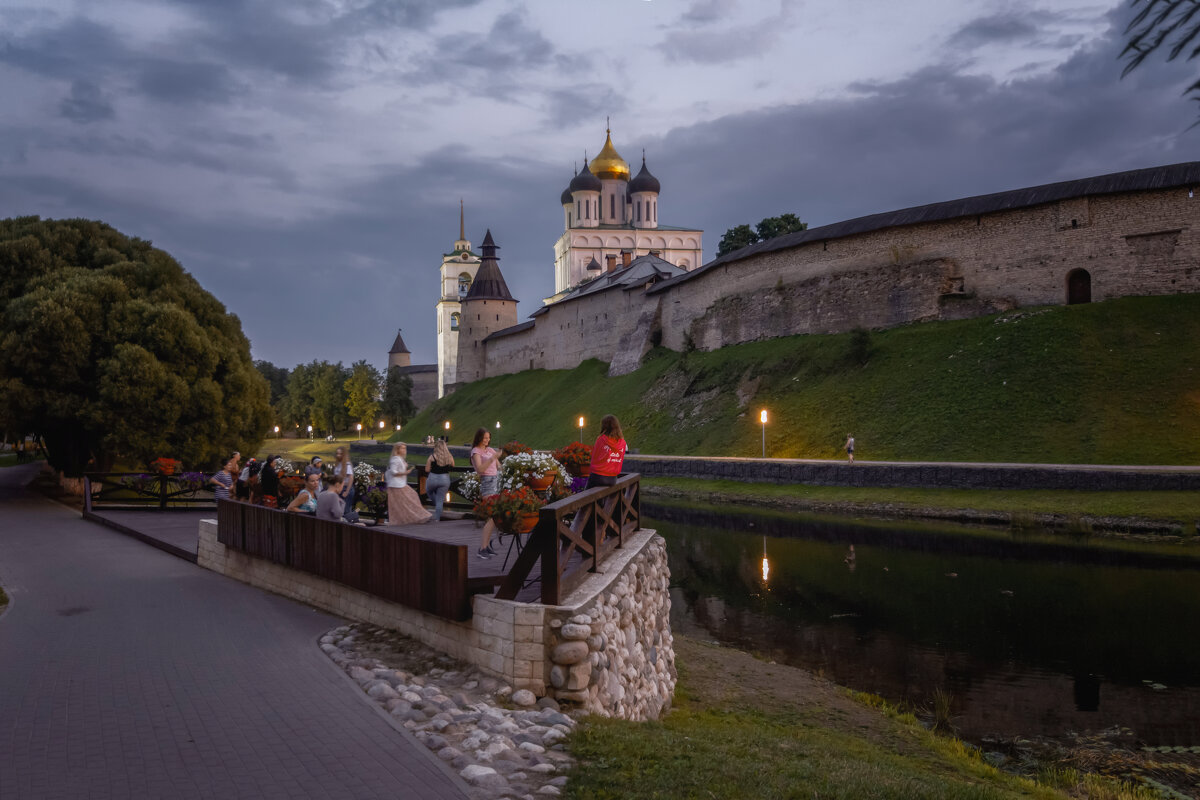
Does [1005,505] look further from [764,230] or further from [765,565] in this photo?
[764,230]

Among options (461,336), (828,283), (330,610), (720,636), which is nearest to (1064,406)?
(828,283)

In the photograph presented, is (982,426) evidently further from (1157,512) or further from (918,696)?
(918,696)

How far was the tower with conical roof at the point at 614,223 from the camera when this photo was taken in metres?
98.8

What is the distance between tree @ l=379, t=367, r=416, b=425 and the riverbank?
72.3 metres

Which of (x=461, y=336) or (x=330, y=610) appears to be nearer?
(x=330, y=610)

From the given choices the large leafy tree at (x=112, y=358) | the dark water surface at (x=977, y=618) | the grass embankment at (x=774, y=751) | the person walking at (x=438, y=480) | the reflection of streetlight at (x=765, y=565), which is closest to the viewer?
the grass embankment at (x=774, y=751)

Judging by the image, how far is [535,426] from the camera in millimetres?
58531

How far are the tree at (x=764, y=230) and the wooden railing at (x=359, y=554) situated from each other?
210 ft

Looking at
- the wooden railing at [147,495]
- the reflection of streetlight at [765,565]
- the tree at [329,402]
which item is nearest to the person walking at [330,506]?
the reflection of streetlight at [765,565]

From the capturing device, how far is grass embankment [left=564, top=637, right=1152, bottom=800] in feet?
18.1

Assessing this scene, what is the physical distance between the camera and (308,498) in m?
12.9

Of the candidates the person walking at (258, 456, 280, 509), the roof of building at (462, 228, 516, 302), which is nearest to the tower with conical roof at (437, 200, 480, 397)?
the roof of building at (462, 228, 516, 302)

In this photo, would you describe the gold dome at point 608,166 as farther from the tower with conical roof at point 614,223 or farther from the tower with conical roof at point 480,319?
the tower with conical roof at point 480,319

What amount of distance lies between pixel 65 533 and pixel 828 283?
118 ft
